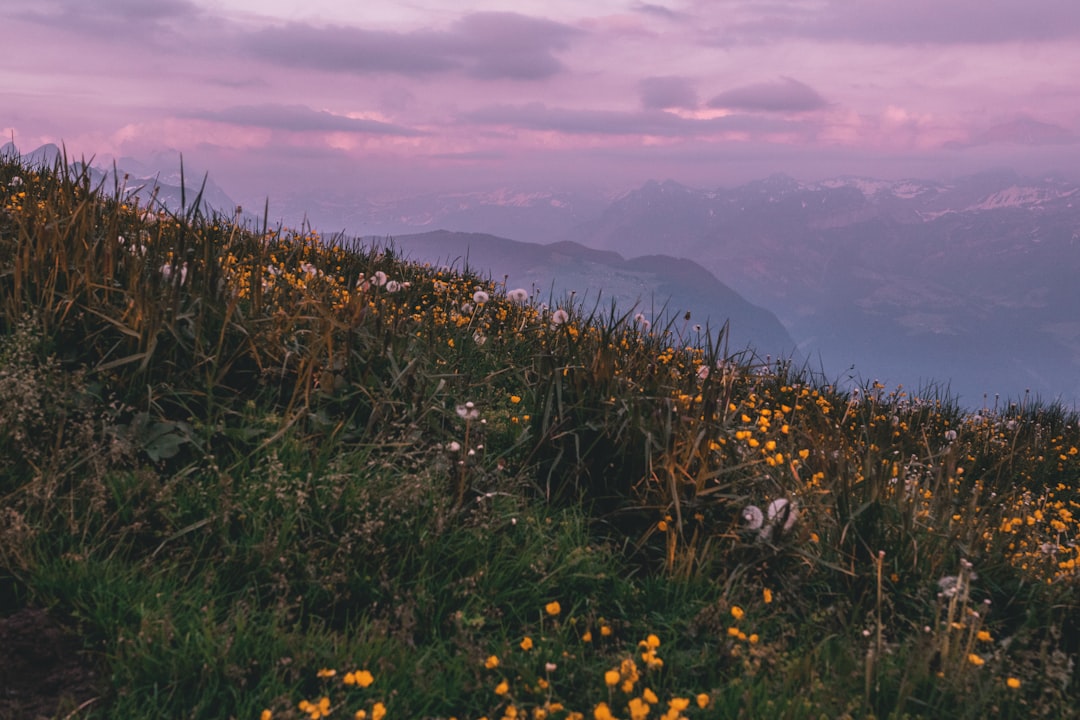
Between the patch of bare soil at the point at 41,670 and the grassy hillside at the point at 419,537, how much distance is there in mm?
12

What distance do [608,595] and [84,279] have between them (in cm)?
335

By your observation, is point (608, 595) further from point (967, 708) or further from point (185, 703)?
point (185, 703)

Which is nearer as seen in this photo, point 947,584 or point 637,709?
point 637,709

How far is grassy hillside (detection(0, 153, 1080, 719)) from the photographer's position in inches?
112

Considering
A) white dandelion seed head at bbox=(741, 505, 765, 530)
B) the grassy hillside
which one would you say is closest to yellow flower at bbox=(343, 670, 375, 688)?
the grassy hillside

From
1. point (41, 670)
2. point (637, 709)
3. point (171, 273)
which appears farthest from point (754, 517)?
point (171, 273)

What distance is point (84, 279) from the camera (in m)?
4.23

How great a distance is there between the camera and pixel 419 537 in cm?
350

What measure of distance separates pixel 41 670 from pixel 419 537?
1.50 meters

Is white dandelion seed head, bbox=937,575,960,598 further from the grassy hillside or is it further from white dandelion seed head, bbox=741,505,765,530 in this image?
white dandelion seed head, bbox=741,505,765,530

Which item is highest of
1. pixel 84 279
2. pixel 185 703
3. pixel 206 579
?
pixel 84 279

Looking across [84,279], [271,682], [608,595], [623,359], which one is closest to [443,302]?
[623,359]

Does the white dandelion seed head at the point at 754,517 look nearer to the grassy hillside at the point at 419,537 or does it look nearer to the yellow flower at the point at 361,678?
the grassy hillside at the point at 419,537

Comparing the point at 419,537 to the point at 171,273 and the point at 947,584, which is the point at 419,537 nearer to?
the point at 171,273
